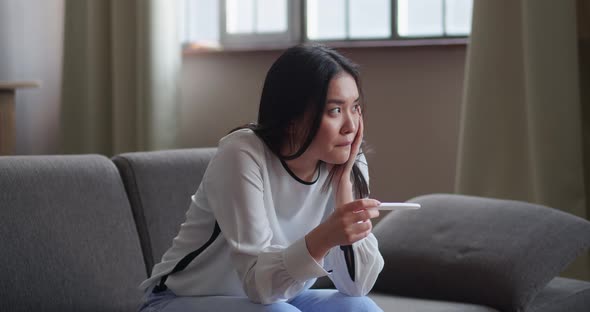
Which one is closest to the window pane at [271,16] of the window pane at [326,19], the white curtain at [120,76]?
the window pane at [326,19]

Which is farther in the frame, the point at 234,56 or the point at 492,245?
the point at 234,56

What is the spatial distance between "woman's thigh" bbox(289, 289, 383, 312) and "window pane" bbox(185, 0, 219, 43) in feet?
8.29

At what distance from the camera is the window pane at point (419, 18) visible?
3494 mm

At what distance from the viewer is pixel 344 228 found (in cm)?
144

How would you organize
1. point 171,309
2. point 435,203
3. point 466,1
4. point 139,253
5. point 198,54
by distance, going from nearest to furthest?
point 171,309
point 139,253
point 435,203
point 466,1
point 198,54

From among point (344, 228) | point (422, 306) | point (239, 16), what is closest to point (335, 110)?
point (344, 228)

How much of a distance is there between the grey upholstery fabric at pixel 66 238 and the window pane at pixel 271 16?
190 centimetres

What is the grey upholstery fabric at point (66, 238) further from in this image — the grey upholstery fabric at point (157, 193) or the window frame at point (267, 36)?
the window frame at point (267, 36)

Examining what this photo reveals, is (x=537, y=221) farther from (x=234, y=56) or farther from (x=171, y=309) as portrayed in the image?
(x=234, y=56)

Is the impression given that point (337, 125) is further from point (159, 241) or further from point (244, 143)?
point (159, 241)

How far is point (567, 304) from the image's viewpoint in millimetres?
2164

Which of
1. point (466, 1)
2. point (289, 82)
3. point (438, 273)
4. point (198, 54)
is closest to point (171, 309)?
point (289, 82)

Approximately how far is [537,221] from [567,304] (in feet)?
0.73

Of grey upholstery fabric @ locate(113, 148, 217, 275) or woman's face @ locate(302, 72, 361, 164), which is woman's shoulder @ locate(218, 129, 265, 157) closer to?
woman's face @ locate(302, 72, 361, 164)
